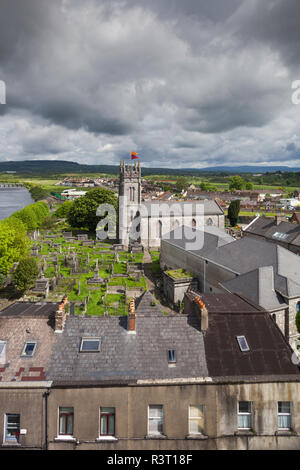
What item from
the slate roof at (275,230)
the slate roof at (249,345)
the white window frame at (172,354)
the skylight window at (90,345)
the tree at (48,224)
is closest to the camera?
the slate roof at (249,345)

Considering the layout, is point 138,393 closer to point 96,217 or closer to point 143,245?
point 143,245

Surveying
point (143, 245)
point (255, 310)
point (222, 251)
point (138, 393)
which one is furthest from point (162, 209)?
point (138, 393)

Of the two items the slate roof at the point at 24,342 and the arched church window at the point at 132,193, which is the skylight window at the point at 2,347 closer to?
the slate roof at the point at 24,342

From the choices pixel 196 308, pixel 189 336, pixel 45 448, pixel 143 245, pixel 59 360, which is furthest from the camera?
pixel 143 245

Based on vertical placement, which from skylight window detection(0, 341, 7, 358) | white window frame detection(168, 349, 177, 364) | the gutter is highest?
skylight window detection(0, 341, 7, 358)

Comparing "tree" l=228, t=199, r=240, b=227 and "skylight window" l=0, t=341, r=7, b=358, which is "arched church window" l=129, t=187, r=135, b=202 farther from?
"skylight window" l=0, t=341, r=7, b=358

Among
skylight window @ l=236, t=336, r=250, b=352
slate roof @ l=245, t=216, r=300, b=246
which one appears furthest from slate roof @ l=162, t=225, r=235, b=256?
skylight window @ l=236, t=336, r=250, b=352

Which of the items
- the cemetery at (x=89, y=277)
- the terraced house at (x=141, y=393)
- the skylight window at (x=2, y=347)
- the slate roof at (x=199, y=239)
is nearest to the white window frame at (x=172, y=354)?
the terraced house at (x=141, y=393)
